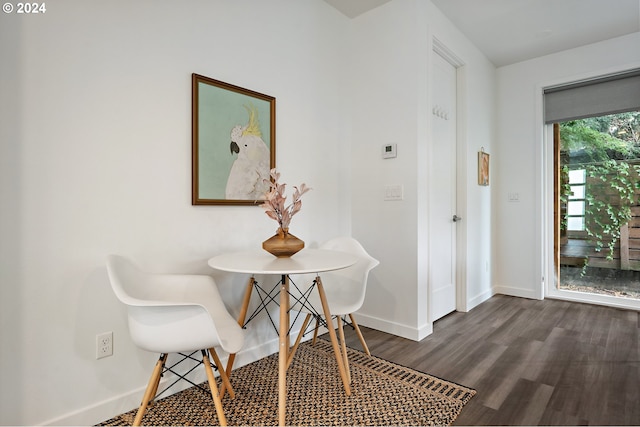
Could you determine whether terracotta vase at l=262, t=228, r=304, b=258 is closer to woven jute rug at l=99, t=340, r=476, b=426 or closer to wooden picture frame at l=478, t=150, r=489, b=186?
woven jute rug at l=99, t=340, r=476, b=426

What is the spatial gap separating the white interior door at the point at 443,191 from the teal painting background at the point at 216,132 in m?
1.58

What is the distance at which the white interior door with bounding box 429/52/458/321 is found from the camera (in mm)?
2926

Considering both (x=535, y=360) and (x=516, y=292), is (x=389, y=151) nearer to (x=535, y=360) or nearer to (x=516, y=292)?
(x=535, y=360)

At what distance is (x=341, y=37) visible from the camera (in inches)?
115

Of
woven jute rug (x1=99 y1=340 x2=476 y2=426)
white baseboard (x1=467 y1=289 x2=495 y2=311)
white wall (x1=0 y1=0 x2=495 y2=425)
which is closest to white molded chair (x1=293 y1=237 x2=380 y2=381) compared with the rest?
woven jute rug (x1=99 y1=340 x2=476 y2=426)

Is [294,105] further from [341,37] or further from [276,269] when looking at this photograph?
[276,269]

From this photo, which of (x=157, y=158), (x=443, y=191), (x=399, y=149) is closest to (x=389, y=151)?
(x=399, y=149)

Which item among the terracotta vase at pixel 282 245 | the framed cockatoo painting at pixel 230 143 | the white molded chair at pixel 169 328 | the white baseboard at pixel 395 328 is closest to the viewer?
the white molded chair at pixel 169 328

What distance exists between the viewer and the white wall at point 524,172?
3654 mm

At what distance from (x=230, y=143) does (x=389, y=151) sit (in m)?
1.28

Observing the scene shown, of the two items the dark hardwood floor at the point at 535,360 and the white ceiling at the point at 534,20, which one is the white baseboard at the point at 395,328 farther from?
the white ceiling at the point at 534,20

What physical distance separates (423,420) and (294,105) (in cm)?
209

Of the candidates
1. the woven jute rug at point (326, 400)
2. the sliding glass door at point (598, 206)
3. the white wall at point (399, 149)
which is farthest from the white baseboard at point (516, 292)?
the woven jute rug at point (326, 400)

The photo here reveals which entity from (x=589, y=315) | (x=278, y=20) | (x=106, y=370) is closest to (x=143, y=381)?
(x=106, y=370)
